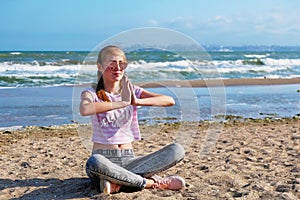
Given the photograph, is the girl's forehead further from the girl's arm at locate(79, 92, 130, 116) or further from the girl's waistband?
the girl's waistband

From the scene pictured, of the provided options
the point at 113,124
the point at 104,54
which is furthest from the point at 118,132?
the point at 104,54

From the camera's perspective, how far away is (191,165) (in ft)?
18.4

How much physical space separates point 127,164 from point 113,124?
1.37 feet

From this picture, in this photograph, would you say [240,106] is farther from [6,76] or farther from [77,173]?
[6,76]

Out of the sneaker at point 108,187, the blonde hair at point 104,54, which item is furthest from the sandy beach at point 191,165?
the blonde hair at point 104,54

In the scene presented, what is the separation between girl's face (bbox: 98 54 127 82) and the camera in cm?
416

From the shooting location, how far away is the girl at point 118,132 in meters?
4.07

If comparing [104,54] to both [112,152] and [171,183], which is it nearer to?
[112,152]

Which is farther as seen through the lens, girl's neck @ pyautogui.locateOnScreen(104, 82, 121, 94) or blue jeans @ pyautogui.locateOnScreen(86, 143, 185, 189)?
girl's neck @ pyautogui.locateOnScreen(104, 82, 121, 94)

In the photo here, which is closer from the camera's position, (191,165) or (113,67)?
(113,67)

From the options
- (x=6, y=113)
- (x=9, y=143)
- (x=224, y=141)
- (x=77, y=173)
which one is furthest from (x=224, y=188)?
(x=6, y=113)

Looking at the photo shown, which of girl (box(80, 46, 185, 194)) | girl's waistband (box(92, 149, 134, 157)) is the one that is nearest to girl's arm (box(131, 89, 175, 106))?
girl (box(80, 46, 185, 194))

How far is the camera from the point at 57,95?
587 inches

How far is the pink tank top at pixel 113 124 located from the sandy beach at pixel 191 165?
51 centimetres
